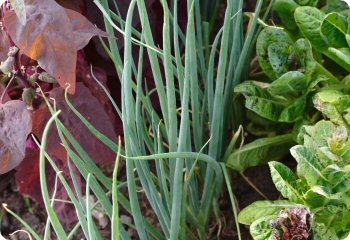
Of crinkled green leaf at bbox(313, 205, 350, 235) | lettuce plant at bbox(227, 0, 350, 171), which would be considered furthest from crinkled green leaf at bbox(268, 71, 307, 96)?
crinkled green leaf at bbox(313, 205, 350, 235)

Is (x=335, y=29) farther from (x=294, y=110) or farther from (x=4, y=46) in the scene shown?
(x=4, y=46)

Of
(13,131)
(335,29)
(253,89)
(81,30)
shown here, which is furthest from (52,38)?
(335,29)

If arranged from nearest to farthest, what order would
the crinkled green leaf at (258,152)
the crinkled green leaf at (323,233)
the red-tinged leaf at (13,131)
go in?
the crinkled green leaf at (323,233) → the red-tinged leaf at (13,131) → the crinkled green leaf at (258,152)

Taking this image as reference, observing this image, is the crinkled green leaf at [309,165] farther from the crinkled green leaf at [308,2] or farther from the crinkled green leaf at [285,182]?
the crinkled green leaf at [308,2]

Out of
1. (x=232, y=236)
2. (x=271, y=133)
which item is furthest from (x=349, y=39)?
(x=232, y=236)

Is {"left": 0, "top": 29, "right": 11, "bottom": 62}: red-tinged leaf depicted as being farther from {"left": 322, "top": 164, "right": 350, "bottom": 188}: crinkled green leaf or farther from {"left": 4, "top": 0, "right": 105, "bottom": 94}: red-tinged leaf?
{"left": 322, "top": 164, "right": 350, "bottom": 188}: crinkled green leaf

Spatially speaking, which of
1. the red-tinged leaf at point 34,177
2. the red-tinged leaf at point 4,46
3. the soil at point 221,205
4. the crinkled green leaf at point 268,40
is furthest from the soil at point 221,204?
the red-tinged leaf at point 4,46
